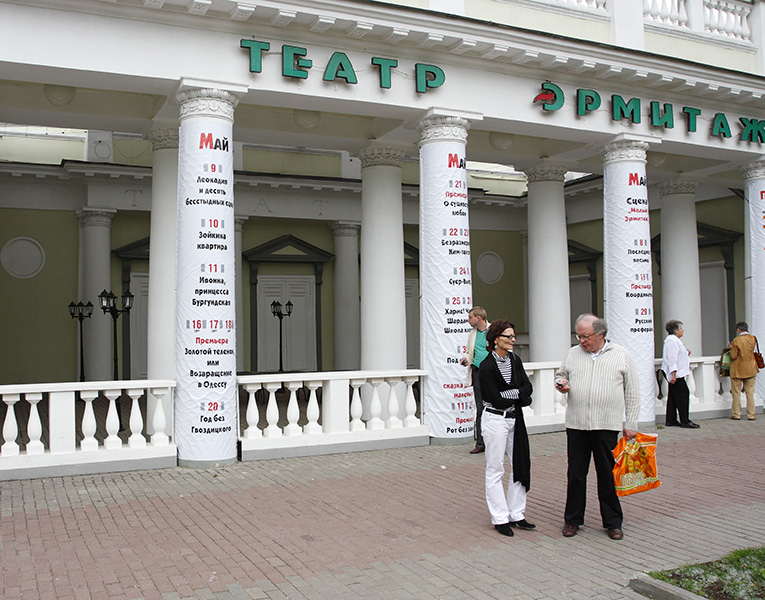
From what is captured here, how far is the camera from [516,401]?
6773 mm

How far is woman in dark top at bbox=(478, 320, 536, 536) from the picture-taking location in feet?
22.0

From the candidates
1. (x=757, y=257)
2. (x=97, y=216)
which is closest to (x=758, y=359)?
(x=757, y=257)

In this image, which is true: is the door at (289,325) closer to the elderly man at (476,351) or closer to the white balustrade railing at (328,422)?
the white balustrade railing at (328,422)

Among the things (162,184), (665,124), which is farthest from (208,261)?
(665,124)

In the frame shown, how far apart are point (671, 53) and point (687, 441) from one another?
7.23 meters

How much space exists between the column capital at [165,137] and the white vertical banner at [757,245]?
11564 mm

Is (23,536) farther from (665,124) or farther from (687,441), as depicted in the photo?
(665,124)

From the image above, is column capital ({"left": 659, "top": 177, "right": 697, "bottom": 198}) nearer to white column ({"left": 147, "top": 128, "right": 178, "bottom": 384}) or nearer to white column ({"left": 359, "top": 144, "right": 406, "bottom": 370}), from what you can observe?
white column ({"left": 359, "top": 144, "right": 406, "bottom": 370})

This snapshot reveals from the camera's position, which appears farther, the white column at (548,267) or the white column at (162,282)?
the white column at (548,267)

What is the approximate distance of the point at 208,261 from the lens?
396 inches

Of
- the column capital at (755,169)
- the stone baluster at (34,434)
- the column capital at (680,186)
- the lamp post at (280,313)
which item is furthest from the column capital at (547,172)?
the stone baluster at (34,434)

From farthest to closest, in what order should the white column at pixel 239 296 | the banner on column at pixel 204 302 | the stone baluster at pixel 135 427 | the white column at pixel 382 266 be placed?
the white column at pixel 239 296
the white column at pixel 382 266
the banner on column at pixel 204 302
the stone baluster at pixel 135 427

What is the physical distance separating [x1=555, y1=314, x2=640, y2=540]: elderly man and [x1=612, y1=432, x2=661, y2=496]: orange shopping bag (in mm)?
107

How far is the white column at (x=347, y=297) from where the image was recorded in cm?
2069
